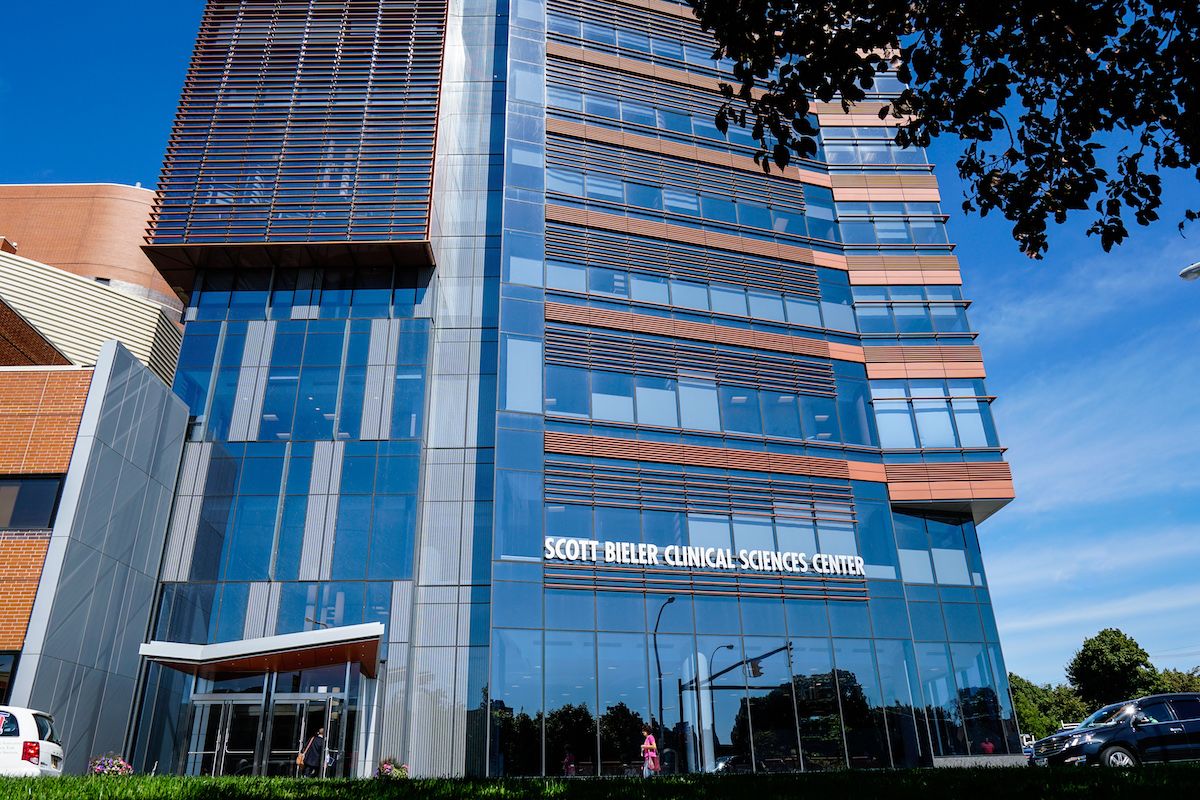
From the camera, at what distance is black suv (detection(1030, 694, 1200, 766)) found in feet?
55.5

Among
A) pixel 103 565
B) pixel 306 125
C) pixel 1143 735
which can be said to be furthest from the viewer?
pixel 306 125

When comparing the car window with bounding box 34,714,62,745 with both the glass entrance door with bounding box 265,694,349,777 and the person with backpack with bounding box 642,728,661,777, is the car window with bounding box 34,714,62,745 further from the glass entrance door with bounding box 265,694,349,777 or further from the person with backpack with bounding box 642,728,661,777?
the person with backpack with bounding box 642,728,661,777

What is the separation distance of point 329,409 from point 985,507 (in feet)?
76.4

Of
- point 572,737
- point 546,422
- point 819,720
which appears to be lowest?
point 572,737

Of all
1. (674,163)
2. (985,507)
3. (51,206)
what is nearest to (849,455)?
(985,507)

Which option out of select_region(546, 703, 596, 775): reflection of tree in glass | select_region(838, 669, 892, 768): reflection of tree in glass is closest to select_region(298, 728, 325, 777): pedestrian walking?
select_region(546, 703, 596, 775): reflection of tree in glass

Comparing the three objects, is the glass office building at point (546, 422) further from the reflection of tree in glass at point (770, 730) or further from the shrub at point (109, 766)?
the shrub at point (109, 766)

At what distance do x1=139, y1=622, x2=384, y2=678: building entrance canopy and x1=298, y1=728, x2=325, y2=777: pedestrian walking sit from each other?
6.54 feet

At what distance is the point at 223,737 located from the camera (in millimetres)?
22688

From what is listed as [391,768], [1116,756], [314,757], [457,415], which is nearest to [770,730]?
[1116,756]

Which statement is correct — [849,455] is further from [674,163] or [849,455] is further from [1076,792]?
[1076,792]

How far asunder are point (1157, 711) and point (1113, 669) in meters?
49.8

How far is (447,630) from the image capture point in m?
25.0

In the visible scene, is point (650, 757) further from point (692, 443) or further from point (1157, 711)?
point (1157, 711)
